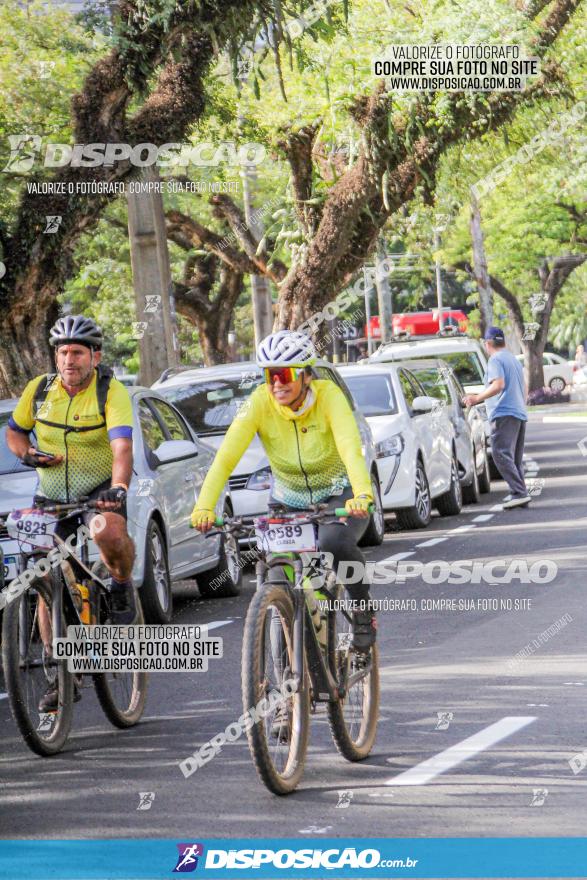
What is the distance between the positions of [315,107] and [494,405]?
33.4 ft

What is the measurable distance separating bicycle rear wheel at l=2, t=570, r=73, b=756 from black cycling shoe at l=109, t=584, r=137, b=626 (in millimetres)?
387

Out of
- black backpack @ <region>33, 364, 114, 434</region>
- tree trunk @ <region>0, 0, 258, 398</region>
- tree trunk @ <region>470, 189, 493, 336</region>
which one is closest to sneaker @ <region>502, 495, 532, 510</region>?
tree trunk @ <region>0, 0, 258, 398</region>

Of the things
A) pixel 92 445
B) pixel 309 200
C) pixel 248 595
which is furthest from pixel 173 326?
pixel 92 445

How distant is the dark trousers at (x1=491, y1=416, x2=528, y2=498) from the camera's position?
1911 cm

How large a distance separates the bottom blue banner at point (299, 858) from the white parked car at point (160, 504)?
15.6 ft

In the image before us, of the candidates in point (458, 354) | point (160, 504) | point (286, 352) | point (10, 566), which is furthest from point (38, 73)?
point (286, 352)

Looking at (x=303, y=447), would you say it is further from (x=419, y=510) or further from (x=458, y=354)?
(x=458, y=354)

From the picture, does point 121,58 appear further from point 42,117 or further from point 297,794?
point 297,794

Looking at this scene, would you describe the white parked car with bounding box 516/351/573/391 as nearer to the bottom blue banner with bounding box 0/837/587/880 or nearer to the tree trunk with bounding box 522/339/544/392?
the tree trunk with bounding box 522/339/544/392

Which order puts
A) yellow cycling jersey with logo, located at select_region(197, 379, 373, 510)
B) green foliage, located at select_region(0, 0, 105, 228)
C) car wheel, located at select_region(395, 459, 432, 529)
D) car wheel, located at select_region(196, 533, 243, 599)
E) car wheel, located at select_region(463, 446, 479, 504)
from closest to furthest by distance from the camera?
yellow cycling jersey with logo, located at select_region(197, 379, 373, 510), car wheel, located at select_region(196, 533, 243, 599), car wheel, located at select_region(395, 459, 432, 529), car wheel, located at select_region(463, 446, 479, 504), green foliage, located at select_region(0, 0, 105, 228)

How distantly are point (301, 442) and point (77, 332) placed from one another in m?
1.53

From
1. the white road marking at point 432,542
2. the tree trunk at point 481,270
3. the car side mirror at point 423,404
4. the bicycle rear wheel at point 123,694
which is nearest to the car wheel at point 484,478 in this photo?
the car side mirror at point 423,404

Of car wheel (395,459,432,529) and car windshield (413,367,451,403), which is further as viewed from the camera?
car windshield (413,367,451,403)

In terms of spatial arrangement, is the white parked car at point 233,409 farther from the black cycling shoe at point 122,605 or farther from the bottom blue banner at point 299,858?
the bottom blue banner at point 299,858
